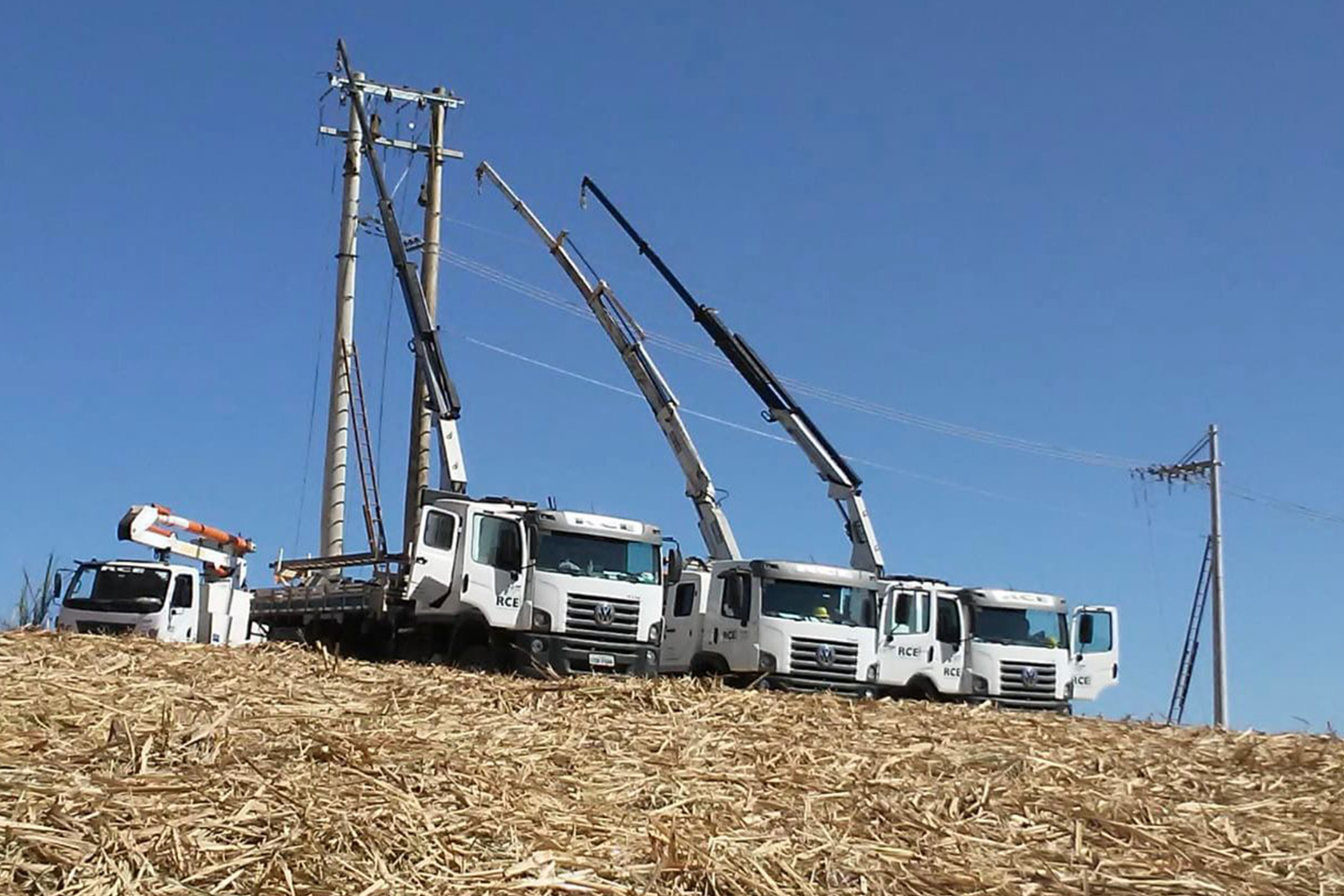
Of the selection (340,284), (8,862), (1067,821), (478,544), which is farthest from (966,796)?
(340,284)

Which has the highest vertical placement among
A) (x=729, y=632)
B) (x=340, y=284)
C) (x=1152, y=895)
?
(x=340, y=284)

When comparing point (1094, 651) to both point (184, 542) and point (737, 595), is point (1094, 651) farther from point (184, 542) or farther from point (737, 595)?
point (184, 542)

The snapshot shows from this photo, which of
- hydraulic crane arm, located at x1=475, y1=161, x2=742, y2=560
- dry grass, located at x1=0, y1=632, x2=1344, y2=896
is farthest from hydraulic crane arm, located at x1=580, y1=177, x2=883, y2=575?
dry grass, located at x1=0, y1=632, x2=1344, y2=896

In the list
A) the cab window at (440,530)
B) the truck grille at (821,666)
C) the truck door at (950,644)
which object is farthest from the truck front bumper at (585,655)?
the truck door at (950,644)

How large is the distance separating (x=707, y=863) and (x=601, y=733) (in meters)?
3.49

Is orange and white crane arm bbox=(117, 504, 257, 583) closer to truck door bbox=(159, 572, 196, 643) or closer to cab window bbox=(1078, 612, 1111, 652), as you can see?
truck door bbox=(159, 572, 196, 643)

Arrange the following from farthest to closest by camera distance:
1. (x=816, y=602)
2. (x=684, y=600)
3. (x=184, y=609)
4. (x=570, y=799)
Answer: (x=184, y=609), (x=684, y=600), (x=816, y=602), (x=570, y=799)

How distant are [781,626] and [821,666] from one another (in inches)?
37.0

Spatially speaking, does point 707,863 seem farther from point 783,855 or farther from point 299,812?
point 299,812

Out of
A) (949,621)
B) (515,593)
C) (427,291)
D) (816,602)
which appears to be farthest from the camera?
→ (427,291)

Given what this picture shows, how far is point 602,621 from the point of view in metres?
23.3

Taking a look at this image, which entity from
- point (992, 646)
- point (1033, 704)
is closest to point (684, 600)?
point (992, 646)

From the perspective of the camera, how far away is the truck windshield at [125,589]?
26.0m

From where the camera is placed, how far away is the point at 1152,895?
703 cm
